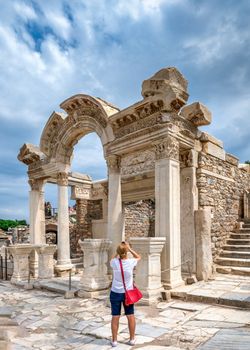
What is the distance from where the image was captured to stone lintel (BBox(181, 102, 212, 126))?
27.9ft

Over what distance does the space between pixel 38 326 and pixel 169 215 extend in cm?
362

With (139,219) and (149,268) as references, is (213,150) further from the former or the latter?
(139,219)

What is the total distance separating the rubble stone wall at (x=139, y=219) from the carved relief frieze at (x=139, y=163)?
140 inches

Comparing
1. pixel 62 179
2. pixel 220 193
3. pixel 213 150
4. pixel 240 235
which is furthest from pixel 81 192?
pixel 240 235

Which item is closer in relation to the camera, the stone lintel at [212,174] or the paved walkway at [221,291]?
the paved walkway at [221,291]

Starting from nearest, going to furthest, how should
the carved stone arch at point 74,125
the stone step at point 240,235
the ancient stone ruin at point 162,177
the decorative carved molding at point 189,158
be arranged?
the ancient stone ruin at point 162,177
the decorative carved molding at point 189,158
the carved stone arch at point 74,125
the stone step at point 240,235

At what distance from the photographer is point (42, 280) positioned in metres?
10.0

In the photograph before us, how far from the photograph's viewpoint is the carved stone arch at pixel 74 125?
9.46 m

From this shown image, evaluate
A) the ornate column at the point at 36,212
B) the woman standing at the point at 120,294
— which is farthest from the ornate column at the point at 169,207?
the ornate column at the point at 36,212

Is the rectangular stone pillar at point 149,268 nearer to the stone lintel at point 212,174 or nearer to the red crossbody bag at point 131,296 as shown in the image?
the red crossbody bag at point 131,296

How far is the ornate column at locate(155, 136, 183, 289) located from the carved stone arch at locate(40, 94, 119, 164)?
81.6 inches

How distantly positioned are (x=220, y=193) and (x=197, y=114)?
2759mm

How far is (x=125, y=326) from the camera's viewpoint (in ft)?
17.4

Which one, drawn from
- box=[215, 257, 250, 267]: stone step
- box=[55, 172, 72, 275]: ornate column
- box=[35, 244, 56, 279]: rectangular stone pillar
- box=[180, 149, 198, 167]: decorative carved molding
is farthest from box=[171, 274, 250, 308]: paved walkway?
box=[55, 172, 72, 275]: ornate column
